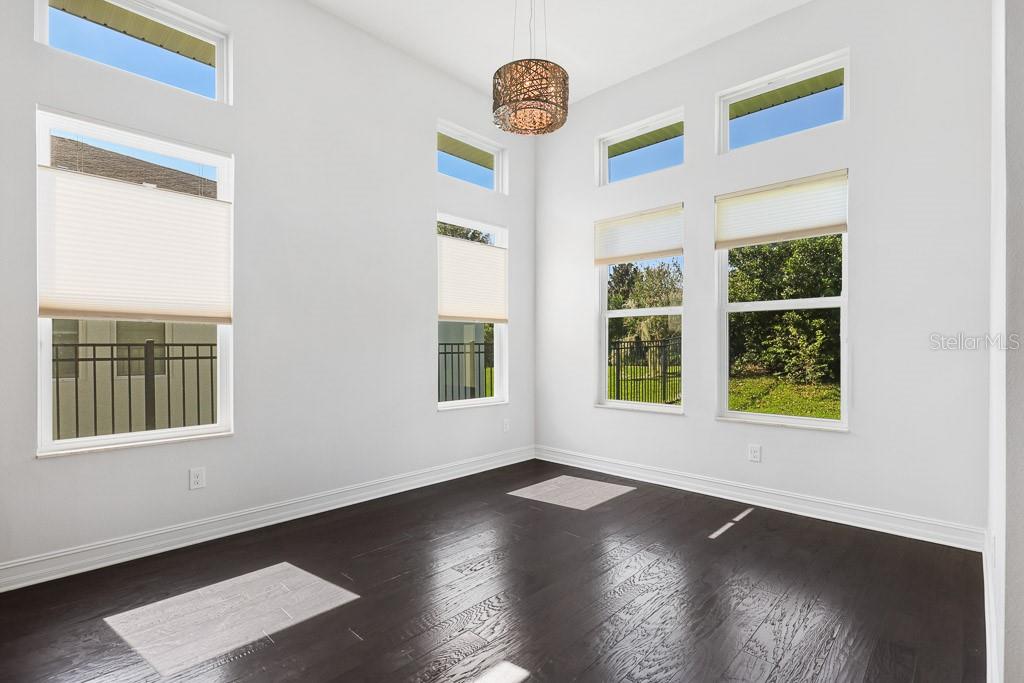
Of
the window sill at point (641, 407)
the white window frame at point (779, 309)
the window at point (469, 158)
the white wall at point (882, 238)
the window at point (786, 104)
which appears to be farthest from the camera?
the window at point (469, 158)

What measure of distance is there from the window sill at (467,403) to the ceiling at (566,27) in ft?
9.20

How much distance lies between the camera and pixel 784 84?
3.76 metres

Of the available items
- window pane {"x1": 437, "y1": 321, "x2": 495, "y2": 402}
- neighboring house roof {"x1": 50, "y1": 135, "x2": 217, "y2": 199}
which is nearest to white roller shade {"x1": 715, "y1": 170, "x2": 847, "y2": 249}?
window pane {"x1": 437, "y1": 321, "x2": 495, "y2": 402}

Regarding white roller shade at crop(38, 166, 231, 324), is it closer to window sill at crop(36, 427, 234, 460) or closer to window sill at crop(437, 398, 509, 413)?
window sill at crop(36, 427, 234, 460)

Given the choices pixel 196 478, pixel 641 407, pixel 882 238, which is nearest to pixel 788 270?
pixel 882 238

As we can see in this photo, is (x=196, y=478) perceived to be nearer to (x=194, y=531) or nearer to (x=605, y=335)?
(x=194, y=531)

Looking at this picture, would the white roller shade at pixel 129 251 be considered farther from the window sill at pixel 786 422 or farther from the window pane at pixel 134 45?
the window sill at pixel 786 422

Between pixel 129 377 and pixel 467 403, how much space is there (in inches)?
98.7

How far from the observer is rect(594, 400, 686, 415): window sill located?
168 inches

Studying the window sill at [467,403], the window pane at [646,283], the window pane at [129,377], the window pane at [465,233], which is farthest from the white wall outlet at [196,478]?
the window pane at [646,283]

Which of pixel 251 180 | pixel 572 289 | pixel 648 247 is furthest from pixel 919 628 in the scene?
pixel 251 180

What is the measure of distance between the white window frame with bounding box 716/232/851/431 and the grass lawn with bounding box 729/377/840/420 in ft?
0.12

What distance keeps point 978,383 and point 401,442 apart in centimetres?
369

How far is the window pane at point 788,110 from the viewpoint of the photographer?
353 cm
